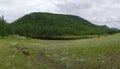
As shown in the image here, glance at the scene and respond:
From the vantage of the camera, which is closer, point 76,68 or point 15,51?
point 76,68

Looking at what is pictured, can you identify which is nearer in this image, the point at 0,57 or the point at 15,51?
the point at 0,57

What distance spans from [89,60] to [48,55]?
335 centimetres

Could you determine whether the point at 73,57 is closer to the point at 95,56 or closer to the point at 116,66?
the point at 95,56

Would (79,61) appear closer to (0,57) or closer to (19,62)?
(19,62)

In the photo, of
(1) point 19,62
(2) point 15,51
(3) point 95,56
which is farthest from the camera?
(2) point 15,51

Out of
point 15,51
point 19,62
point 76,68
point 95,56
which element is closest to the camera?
point 76,68

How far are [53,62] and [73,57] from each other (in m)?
1.82

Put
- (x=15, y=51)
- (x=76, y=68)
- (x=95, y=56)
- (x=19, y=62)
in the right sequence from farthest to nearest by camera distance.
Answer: (x=15, y=51) → (x=95, y=56) → (x=19, y=62) → (x=76, y=68)

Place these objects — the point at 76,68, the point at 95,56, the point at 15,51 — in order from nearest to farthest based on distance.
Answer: the point at 76,68 → the point at 95,56 → the point at 15,51

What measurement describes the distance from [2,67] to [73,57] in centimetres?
490

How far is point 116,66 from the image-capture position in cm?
1575

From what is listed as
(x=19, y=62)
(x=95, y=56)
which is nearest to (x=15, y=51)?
(x=19, y=62)

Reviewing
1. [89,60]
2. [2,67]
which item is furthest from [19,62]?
[89,60]

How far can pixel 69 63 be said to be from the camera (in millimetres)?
16703
